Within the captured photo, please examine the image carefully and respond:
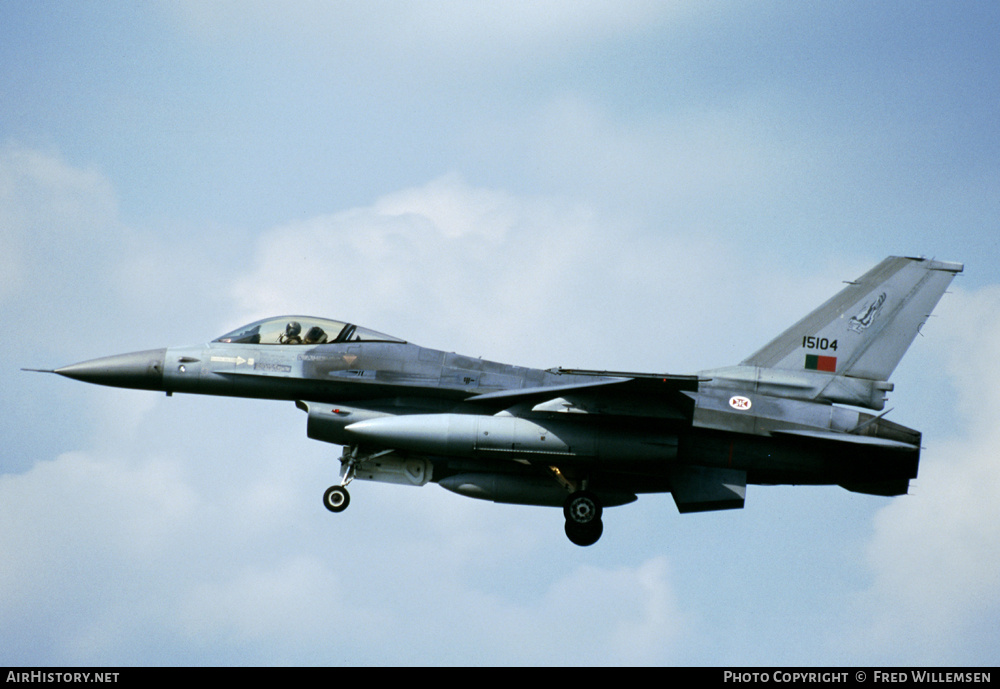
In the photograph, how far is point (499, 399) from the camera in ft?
59.8

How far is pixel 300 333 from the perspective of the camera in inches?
744

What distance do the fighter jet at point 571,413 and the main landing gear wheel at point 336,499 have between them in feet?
0.07

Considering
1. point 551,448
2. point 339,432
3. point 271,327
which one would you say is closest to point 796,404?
point 551,448

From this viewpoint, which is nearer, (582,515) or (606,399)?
(606,399)

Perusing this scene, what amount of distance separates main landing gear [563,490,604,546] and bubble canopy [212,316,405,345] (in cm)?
398

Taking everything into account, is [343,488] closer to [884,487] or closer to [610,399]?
[610,399]

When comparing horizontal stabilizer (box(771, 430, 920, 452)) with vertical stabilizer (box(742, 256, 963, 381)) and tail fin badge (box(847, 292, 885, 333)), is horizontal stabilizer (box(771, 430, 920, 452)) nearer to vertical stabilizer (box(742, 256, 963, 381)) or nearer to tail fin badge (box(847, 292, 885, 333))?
vertical stabilizer (box(742, 256, 963, 381))

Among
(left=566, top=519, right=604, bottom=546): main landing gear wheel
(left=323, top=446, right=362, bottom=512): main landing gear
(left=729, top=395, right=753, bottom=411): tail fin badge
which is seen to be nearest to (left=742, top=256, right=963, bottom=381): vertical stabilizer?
(left=729, top=395, right=753, bottom=411): tail fin badge

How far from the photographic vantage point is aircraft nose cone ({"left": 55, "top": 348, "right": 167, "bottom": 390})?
18.6 metres

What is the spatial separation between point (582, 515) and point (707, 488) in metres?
2.10

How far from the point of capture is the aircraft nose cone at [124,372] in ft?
61.0

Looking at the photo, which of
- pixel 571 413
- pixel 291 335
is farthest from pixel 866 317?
pixel 291 335
